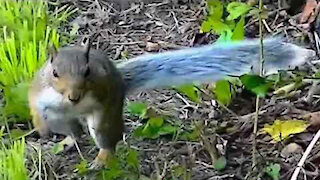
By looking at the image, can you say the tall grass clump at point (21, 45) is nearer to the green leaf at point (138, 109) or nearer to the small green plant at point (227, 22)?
the green leaf at point (138, 109)

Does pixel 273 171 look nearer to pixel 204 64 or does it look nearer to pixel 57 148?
pixel 204 64

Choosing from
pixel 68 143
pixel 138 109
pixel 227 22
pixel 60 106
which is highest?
pixel 227 22

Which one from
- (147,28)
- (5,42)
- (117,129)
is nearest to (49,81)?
(117,129)

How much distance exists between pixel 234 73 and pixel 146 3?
1161mm

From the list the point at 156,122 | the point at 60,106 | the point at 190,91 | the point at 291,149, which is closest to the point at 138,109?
the point at 156,122

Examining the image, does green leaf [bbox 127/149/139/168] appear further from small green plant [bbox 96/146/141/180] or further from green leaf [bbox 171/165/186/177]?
green leaf [bbox 171/165/186/177]

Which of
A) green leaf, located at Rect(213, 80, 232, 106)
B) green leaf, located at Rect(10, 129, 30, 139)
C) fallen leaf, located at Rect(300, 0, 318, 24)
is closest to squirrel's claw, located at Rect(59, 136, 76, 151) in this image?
green leaf, located at Rect(10, 129, 30, 139)

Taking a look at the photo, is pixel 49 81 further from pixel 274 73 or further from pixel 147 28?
pixel 147 28

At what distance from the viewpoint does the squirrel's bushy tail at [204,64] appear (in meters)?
3.21

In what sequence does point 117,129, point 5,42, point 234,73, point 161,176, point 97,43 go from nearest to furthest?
point 161,176, point 117,129, point 234,73, point 5,42, point 97,43

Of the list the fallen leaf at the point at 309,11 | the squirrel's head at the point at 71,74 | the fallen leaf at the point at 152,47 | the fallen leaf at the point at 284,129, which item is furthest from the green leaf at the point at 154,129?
the fallen leaf at the point at 309,11

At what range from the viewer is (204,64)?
10.6 ft

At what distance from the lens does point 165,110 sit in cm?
338

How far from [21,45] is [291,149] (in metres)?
1.09
